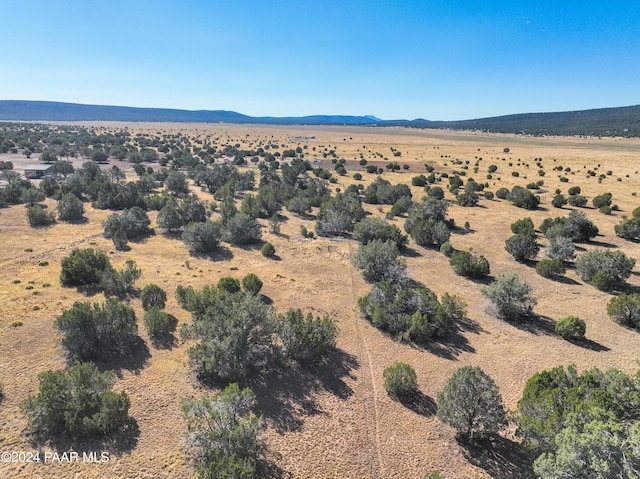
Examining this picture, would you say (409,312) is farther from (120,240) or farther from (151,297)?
(120,240)

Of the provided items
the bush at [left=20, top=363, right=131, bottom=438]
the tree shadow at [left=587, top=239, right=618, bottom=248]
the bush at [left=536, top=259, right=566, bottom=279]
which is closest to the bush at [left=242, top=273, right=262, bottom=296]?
the bush at [left=20, top=363, right=131, bottom=438]

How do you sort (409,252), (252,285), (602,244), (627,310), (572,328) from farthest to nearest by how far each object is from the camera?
1. (602,244)
2. (409,252)
3. (252,285)
4. (627,310)
5. (572,328)

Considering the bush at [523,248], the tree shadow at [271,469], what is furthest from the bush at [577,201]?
the tree shadow at [271,469]

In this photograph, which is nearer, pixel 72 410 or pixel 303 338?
pixel 72 410

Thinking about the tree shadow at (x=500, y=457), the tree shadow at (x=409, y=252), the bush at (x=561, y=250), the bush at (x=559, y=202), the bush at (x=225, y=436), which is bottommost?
the tree shadow at (x=500, y=457)

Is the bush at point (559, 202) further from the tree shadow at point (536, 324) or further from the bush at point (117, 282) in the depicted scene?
the bush at point (117, 282)

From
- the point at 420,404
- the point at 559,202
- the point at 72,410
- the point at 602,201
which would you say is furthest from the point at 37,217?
the point at 602,201
